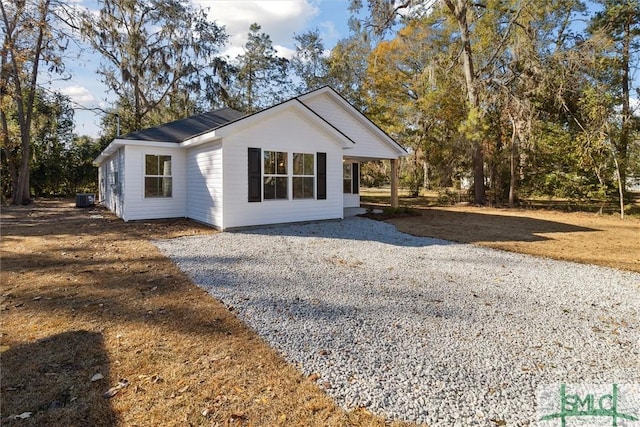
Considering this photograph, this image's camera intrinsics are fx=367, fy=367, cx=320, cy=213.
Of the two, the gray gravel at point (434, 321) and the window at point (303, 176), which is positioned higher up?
the window at point (303, 176)

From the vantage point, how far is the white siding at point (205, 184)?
9250mm

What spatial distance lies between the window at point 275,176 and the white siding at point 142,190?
131 inches

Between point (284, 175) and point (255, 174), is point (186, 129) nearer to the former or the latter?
point (255, 174)

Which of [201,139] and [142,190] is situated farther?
[142,190]

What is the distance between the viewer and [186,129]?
12594 mm

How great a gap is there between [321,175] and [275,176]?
1490mm

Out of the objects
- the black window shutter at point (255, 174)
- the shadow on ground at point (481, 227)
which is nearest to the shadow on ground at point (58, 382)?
the black window shutter at point (255, 174)

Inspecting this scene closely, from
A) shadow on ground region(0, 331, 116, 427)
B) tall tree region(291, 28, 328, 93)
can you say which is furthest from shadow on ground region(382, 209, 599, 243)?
tall tree region(291, 28, 328, 93)

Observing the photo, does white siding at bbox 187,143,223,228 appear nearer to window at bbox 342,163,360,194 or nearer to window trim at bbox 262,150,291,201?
window trim at bbox 262,150,291,201

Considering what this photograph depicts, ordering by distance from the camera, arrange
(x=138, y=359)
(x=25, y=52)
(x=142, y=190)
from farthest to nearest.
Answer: (x=25, y=52)
(x=142, y=190)
(x=138, y=359)

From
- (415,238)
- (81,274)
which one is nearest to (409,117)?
(415,238)

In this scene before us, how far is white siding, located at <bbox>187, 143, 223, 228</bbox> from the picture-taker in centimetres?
925

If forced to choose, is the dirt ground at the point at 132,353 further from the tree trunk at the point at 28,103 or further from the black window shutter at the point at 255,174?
the tree trunk at the point at 28,103

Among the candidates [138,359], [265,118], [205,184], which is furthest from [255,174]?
[138,359]
